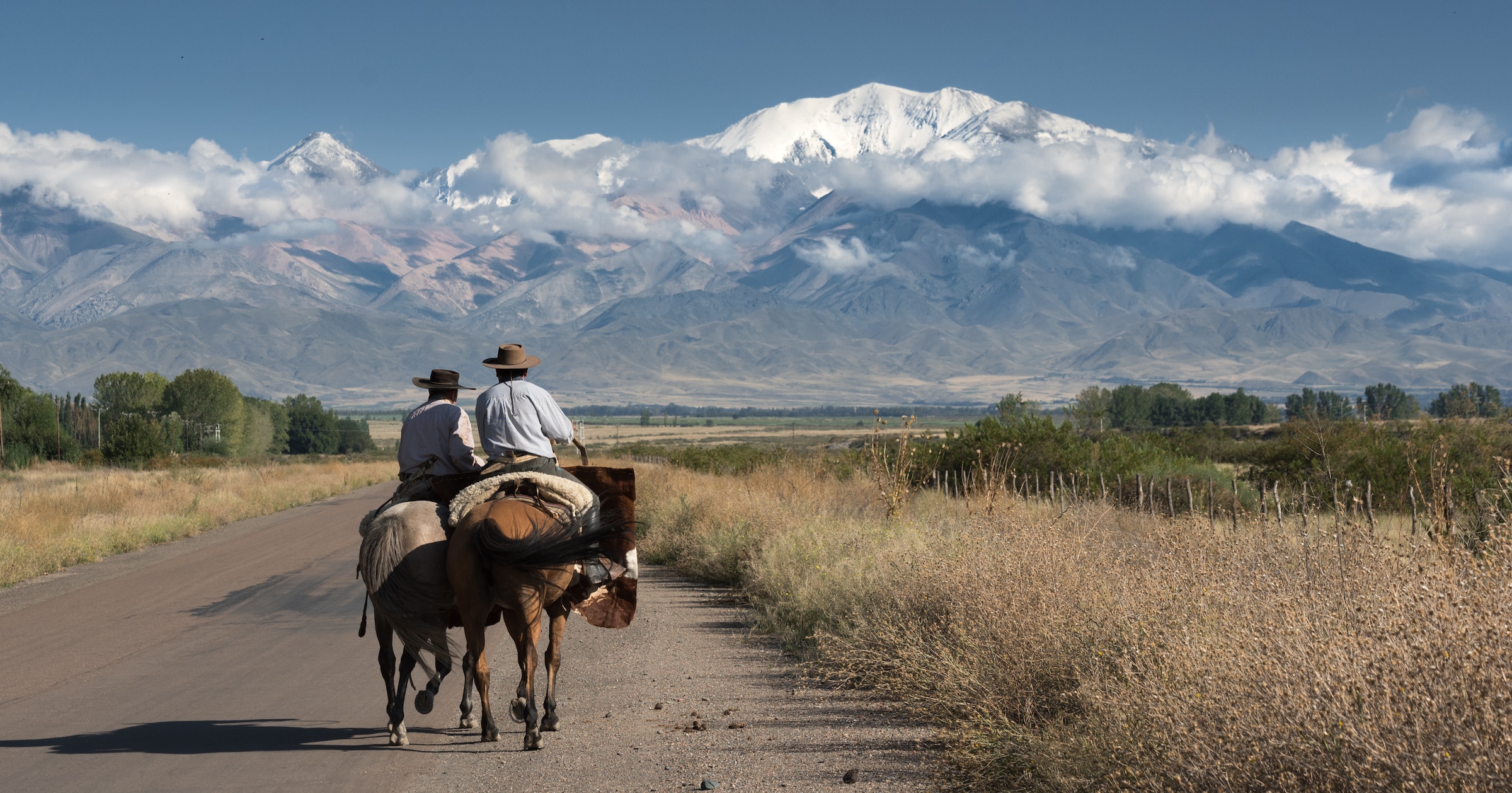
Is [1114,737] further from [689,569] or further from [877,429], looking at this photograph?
[689,569]

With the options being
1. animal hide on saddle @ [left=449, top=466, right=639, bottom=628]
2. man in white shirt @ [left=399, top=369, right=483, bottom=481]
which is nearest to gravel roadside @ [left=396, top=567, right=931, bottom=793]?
animal hide on saddle @ [left=449, top=466, right=639, bottom=628]

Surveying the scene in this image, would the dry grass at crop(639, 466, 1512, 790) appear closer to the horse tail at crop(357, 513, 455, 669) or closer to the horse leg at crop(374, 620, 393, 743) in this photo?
the horse tail at crop(357, 513, 455, 669)

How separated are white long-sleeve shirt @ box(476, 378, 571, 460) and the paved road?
1.94m

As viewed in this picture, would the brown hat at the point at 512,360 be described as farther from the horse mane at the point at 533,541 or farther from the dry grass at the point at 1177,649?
the dry grass at the point at 1177,649

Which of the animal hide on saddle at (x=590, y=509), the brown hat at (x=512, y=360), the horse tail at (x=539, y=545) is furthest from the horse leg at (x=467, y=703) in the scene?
the brown hat at (x=512, y=360)

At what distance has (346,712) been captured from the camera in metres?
8.06

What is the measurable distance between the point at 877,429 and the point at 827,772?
1013 cm

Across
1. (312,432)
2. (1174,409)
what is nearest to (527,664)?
(1174,409)

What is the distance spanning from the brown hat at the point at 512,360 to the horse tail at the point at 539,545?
4.88ft

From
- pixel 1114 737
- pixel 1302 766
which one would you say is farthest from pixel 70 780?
pixel 1302 766

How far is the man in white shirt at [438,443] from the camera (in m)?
8.02

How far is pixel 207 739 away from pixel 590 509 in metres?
2.86

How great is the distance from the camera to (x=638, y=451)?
69.6 meters

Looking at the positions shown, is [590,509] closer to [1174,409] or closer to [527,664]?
[527,664]
